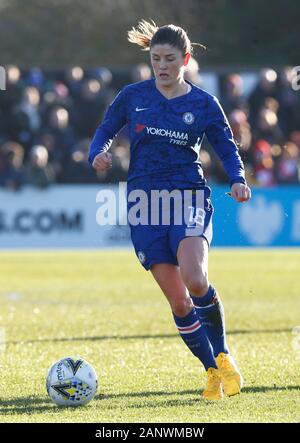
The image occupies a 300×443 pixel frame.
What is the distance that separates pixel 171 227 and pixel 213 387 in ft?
3.20

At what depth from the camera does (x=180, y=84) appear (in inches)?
253

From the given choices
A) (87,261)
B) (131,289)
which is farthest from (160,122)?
(87,261)

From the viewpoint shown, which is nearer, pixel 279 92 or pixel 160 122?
pixel 160 122

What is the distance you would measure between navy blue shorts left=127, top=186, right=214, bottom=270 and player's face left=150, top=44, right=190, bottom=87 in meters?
0.66

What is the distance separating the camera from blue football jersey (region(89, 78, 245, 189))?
6.33 metres

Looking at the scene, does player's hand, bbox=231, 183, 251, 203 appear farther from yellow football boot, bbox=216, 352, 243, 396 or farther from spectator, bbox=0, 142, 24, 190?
spectator, bbox=0, 142, 24, 190

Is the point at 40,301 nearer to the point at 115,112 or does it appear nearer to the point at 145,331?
the point at 145,331

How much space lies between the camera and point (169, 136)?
632 cm

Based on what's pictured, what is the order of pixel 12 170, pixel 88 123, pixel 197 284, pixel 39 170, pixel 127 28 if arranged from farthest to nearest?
pixel 127 28
pixel 88 123
pixel 12 170
pixel 39 170
pixel 197 284

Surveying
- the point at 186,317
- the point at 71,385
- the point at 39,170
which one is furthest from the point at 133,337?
the point at 39,170

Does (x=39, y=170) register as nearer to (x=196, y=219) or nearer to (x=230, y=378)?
(x=196, y=219)

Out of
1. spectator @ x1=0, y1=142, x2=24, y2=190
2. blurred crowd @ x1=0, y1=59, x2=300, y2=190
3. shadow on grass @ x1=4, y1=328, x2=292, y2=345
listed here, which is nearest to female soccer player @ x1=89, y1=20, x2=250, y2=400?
shadow on grass @ x1=4, y1=328, x2=292, y2=345

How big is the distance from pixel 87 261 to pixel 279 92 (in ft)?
17.8

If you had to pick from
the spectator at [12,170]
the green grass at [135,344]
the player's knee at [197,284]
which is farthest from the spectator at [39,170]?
the player's knee at [197,284]
